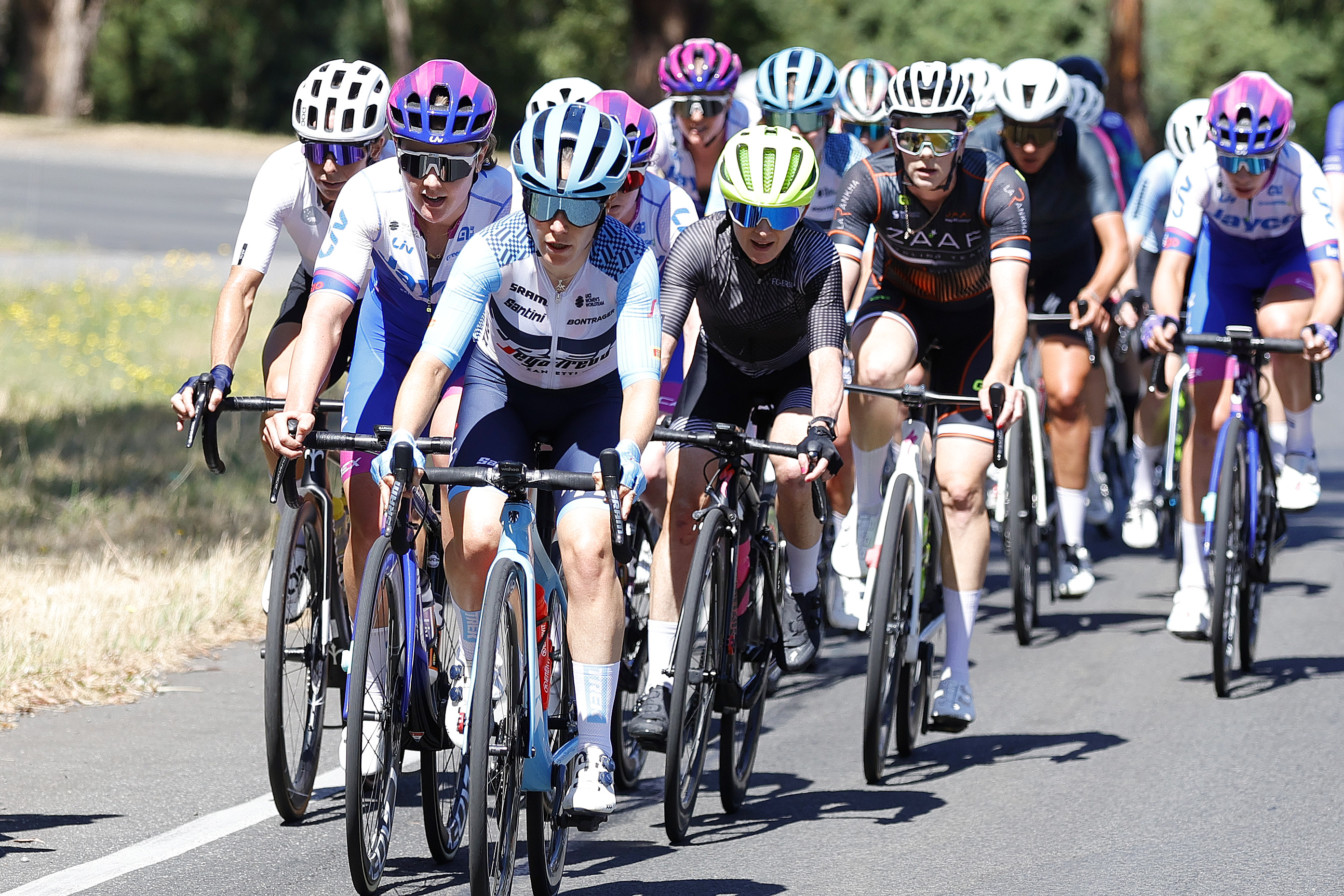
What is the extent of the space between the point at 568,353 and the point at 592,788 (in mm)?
1303

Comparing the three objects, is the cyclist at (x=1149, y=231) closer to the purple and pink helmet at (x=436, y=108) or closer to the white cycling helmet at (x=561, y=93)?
the white cycling helmet at (x=561, y=93)

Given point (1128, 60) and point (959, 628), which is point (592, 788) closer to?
point (959, 628)

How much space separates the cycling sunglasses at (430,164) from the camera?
5.77 m

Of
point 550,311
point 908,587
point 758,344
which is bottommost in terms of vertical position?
point 908,587

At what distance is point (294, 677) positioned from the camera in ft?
19.9

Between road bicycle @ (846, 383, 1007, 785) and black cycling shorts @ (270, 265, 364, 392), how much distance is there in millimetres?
1903

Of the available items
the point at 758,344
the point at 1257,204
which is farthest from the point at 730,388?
the point at 1257,204

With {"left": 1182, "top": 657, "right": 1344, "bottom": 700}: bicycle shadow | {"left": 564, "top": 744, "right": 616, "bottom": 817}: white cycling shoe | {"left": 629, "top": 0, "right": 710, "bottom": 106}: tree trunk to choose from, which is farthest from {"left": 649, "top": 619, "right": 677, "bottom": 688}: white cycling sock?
{"left": 629, "top": 0, "right": 710, "bottom": 106}: tree trunk

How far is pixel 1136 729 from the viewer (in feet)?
24.0

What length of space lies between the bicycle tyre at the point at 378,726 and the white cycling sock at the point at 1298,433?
5.27 metres

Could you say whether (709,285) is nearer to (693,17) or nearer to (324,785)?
(324,785)

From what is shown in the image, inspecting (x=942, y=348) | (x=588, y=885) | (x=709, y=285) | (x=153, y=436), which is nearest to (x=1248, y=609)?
(x=942, y=348)

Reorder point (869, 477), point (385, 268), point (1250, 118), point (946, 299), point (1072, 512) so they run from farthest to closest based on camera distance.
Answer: point (1072, 512)
point (1250, 118)
point (869, 477)
point (946, 299)
point (385, 268)

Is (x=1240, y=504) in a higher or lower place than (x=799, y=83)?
lower
